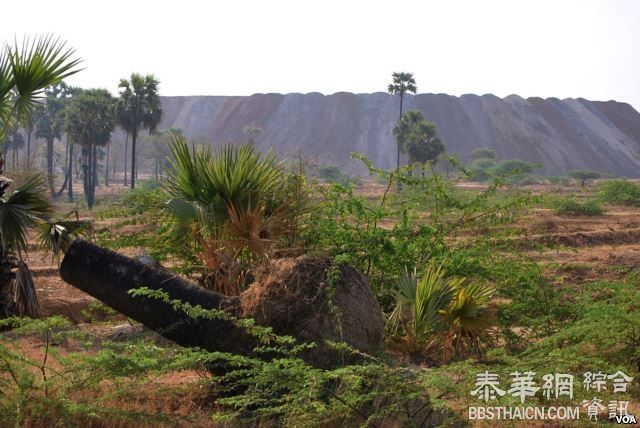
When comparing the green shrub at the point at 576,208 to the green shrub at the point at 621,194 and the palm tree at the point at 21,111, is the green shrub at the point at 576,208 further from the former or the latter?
the palm tree at the point at 21,111

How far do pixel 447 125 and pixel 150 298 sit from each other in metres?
117

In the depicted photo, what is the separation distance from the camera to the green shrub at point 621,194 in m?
43.0

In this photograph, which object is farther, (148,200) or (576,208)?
(576,208)

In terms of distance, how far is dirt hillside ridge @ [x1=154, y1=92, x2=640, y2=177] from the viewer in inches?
4491

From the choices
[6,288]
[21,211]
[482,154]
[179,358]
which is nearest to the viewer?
[179,358]

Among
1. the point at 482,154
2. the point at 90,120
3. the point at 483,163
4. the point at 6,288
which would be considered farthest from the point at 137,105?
the point at 482,154

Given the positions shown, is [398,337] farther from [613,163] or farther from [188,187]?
[613,163]

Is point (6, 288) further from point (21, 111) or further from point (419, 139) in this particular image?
point (419, 139)

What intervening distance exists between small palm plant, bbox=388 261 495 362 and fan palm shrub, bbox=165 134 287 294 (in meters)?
1.40

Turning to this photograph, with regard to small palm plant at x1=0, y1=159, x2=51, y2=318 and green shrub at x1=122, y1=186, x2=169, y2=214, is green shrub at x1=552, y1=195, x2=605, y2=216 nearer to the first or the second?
green shrub at x1=122, y1=186, x2=169, y2=214

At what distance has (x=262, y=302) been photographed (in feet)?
17.6

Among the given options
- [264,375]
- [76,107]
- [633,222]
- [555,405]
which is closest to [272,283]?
[264,375]

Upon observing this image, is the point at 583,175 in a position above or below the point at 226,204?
below

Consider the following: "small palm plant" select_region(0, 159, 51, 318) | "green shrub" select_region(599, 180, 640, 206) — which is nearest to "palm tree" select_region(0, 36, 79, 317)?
"small palm plant" select_region(0, 159, 51, 318)
